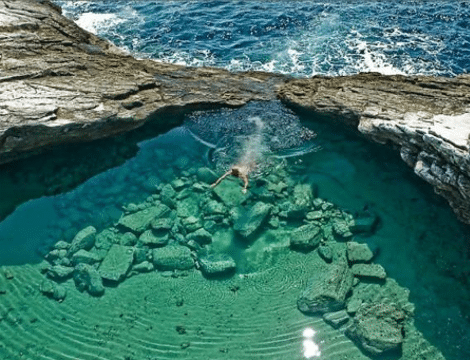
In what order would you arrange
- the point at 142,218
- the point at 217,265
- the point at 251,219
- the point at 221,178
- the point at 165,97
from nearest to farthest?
the point at 217,265 → the point at 251,219 → the point at 142,218 → the point at 221,178 → the point at 165,97

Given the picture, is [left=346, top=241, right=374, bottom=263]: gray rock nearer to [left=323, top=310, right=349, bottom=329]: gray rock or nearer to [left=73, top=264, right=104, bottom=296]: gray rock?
[left=323, top=310, right=349, bottom=329]: gray rock

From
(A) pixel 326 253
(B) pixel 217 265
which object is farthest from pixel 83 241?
(A) pixel 326 253

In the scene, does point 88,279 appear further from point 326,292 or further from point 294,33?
point 294,33

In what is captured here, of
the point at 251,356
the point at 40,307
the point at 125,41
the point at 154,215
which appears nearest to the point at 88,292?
the point at 40,307

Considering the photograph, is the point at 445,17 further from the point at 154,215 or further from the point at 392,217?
Answer: the point at 154,215

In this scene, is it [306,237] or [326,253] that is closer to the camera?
[326,253]
